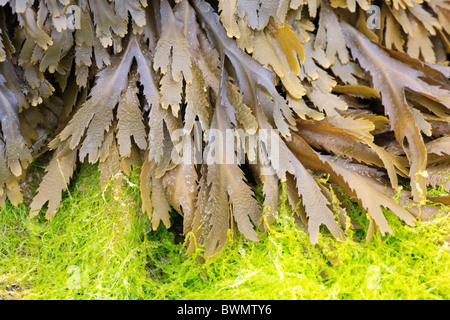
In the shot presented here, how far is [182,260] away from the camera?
1.20 metres

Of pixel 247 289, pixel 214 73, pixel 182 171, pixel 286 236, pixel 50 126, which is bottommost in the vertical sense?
pixel 247 289

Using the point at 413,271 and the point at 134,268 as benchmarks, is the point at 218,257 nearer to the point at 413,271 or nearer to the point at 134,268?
the point at 134,268

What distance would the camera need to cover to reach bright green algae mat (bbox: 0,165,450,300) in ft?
3.34

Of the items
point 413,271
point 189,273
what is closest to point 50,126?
point 189,273

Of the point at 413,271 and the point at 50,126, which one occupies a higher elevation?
the point at 50,126

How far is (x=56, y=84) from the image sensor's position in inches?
55.7

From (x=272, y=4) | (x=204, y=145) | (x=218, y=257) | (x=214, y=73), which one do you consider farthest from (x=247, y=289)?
(x=272, y=4)

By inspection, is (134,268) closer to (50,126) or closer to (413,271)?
(50,126)

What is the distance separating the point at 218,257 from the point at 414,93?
0.85 m

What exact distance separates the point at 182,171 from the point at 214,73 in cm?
33

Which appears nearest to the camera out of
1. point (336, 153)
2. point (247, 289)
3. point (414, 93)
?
point (247, 289)

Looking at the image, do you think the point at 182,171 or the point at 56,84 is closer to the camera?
the point at 182,171

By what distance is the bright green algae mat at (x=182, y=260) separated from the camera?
102 centimetres

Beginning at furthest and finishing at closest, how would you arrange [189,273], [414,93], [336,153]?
[414,93] < [336,153] < [189,273]
